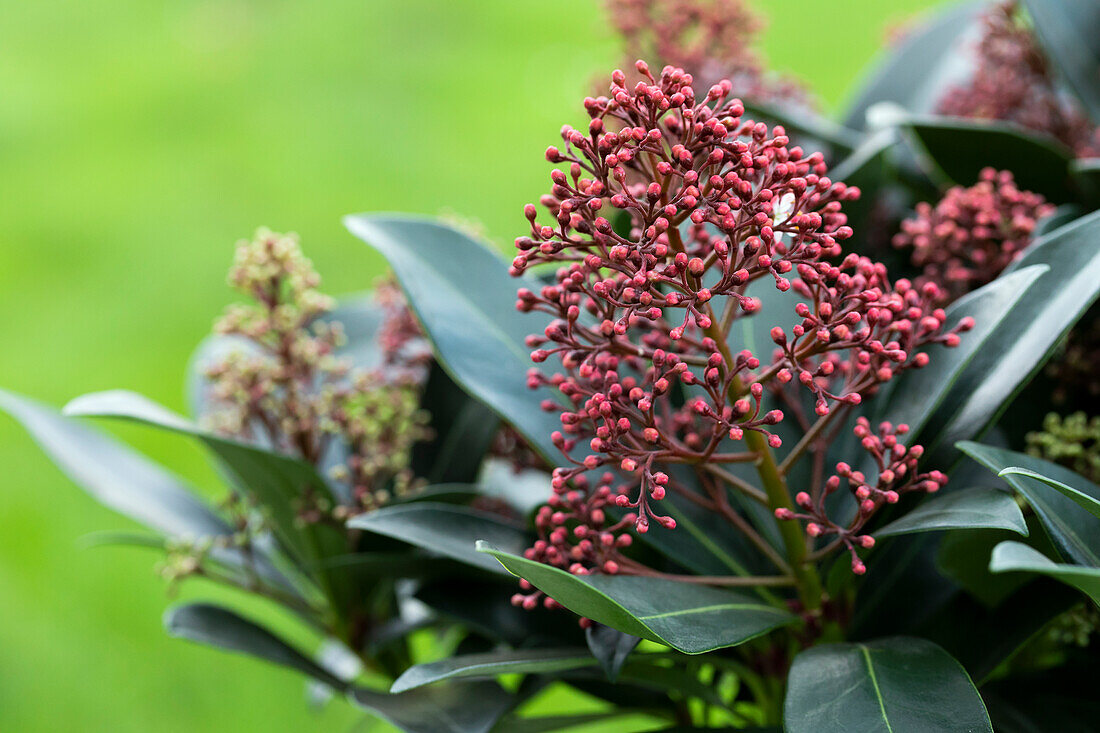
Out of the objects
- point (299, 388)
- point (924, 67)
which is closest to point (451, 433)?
point (299, 388)

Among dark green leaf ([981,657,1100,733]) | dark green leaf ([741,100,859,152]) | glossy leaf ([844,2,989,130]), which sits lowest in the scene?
dark green leaf ([981,657,1100,733])

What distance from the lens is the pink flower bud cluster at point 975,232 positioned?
0.82 meters

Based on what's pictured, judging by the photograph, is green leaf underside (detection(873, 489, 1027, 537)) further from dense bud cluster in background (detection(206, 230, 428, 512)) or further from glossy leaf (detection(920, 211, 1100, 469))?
dense bud cluster in background (detection(206, 230, 428, 512))

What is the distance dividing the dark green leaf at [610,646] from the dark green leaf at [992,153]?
525 mm

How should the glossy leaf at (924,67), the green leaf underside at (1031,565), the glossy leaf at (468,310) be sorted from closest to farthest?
the green leaf underside at (1031,565) → the glossy leaf at (468,310) → the glossy leaf at (924,67)

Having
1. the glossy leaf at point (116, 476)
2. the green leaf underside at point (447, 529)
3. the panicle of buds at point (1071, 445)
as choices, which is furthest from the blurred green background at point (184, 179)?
the panicle of buds at point (1071, 445)

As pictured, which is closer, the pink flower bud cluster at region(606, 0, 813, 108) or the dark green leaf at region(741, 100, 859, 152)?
the dark green leaf at region(741, 100, 859, 152)

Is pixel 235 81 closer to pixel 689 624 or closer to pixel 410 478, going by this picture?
pixel 410 478

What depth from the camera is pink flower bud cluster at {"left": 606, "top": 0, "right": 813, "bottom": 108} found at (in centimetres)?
116

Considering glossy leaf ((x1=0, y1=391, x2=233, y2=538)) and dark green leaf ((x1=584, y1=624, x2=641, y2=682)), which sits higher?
glossy leaf ((x1=0, y1=391, x2=233, y2=538))

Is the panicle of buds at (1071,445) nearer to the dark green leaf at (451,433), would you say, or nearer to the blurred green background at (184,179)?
the dark green leaf at (451,433)

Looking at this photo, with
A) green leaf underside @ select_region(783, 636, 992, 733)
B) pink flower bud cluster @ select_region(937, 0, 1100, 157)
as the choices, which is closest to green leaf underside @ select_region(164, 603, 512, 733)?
green leaf underside @ select_region(783, 636, 992, 733)

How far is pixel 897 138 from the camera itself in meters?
1.05

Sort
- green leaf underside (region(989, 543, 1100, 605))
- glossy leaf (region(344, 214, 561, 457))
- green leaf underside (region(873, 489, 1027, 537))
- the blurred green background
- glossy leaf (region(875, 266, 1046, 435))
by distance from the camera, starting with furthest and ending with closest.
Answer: the blurred green background, glossy leaf (region(344, 214, 561, 457)), glossy leaf (region(875, 266, 1046, 435)), green leaf underside (region(873, 489, 1027, 537)), green leaf underside (region(989, 543, 1100, 605))
